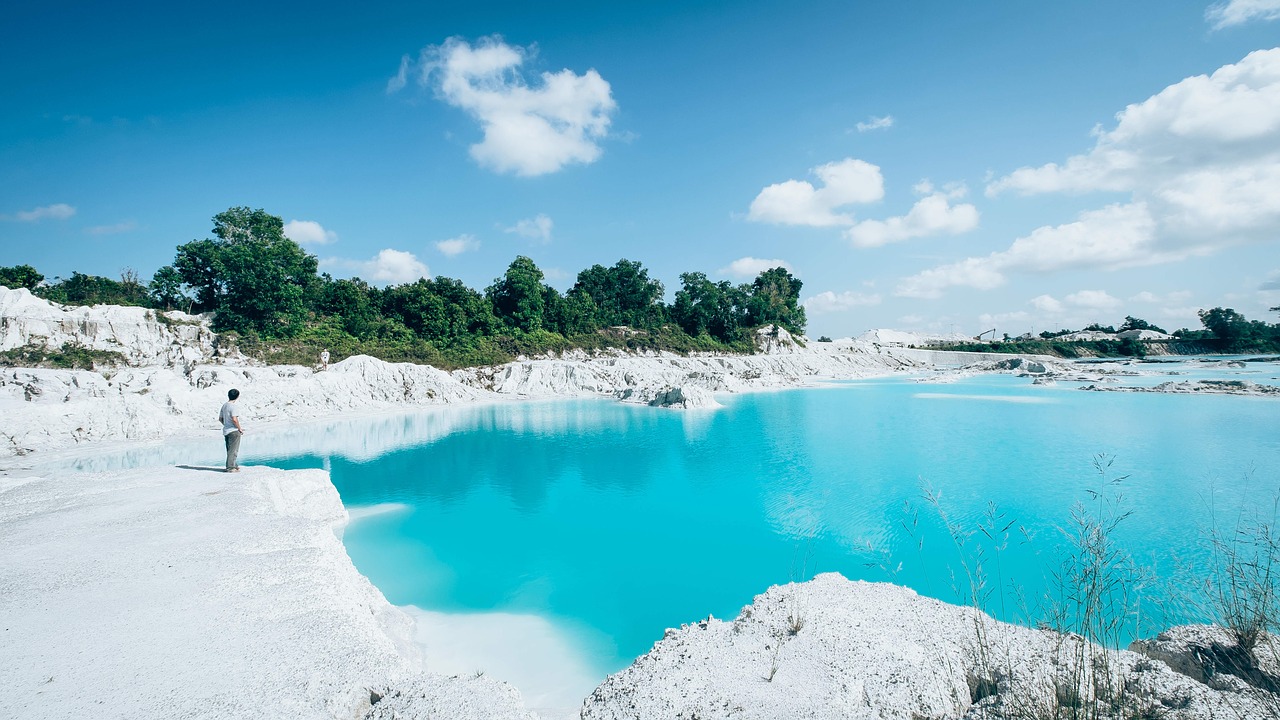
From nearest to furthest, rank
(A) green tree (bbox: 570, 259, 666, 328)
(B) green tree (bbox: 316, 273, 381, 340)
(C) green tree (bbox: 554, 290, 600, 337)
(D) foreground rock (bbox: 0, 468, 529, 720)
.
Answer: (D) foreground rock (bbox: 0, 468, 529, 720)
(B) green tree (bbox: 316, 273, 381, 340)
(C) green tree (bbox: 554, 290, 600, 337)
(A) green tree (bbox: 570, 259, 666, 328)

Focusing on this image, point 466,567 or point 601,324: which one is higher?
point 601,324

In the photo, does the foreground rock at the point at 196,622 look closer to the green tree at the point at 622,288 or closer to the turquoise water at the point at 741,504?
the turquoise water at the point at 741,504

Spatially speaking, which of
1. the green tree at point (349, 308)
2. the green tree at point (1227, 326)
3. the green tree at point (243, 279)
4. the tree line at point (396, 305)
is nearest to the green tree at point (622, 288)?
the tree line at point (396, 305)

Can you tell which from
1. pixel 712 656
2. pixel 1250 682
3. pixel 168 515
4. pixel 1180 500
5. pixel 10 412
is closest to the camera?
pixel 1250 682

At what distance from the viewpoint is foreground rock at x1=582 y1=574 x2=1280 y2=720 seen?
3344 millimetres

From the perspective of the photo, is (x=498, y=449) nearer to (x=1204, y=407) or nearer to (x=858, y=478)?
(x=858, y=478)

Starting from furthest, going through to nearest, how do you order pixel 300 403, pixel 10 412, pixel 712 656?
pixel 300 403 < pixel 10 412 < pixel 712 656

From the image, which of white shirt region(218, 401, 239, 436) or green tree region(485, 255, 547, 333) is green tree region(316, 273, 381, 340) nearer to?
green tree region(485, 255, 547, 333)

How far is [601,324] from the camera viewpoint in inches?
2121

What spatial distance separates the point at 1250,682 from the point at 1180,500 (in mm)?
11301

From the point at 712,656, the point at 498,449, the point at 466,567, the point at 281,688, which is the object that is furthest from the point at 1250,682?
the point at 498,449

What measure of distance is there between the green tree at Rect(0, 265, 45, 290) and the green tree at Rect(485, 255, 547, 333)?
2863 centimetres

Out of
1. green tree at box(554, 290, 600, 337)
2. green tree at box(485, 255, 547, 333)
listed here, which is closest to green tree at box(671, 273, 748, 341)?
green tree at box(554, 290, 600, 337)

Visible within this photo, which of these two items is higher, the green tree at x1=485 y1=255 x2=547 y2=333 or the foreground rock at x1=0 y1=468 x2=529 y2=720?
the green tree at x1=485 y1=255 x2=547 y2=333
